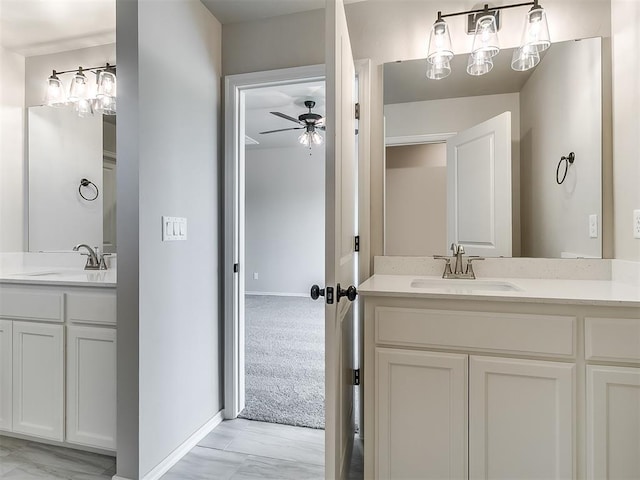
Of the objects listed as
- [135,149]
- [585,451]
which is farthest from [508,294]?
[135,149]

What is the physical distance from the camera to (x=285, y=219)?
6332mm

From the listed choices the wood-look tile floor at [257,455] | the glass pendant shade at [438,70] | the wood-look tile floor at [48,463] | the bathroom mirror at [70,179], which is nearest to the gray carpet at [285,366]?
the wood-look tile floor at [257,455]

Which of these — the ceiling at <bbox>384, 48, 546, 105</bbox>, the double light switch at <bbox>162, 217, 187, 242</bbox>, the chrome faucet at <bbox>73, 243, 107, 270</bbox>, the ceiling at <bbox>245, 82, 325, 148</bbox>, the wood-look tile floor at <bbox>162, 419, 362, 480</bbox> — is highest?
the ceiling at <bbox>245, 82, 325, 148</bbox>

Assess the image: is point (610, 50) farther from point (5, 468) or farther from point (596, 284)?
point (5, 468)

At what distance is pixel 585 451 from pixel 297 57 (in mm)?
2216

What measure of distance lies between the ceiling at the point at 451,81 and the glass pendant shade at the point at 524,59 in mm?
18

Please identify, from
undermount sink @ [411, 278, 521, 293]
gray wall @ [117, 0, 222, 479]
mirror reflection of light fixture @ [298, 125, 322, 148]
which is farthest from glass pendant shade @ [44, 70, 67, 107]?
undermount sink @ [411, 278, 521, 293]

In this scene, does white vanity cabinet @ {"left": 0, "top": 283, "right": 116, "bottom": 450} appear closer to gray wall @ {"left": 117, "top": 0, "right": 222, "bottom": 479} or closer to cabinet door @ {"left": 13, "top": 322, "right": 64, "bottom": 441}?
cabinet door @ {"left": 13, "top": 322, "right": 64, "bottom": 441}

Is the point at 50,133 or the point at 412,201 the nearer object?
the point at 412,201

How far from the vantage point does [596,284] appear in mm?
1550

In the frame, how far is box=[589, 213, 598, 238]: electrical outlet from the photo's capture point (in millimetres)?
1655

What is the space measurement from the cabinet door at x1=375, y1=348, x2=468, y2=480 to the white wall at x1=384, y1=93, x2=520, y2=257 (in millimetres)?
728

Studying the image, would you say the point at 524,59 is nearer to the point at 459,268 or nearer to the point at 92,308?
the point at 459,268

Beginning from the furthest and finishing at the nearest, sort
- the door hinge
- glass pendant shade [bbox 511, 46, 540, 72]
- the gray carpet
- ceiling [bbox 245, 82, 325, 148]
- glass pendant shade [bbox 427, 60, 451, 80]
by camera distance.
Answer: ceiling [bbox 245, 82, 325, 148] → the gray carpet → glass pendant shade [bbox 427, 60, 451, 80] → glass pendant shade [bbox 511, 46, 540, 72] → the door hinge
